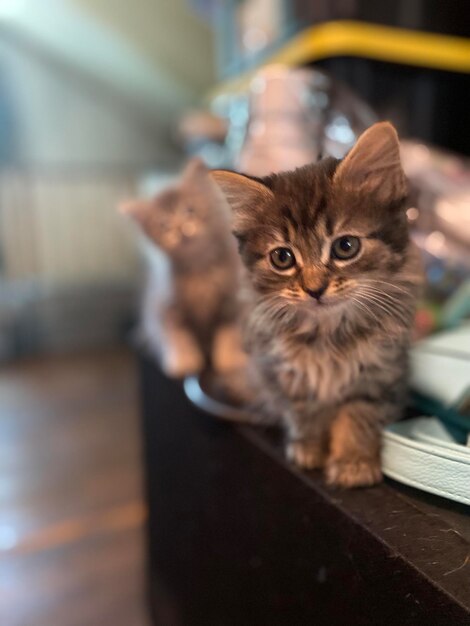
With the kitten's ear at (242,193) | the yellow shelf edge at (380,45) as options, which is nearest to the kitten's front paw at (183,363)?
the kitten's ear at (242,193)

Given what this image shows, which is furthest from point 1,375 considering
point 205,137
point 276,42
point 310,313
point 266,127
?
point 310,313

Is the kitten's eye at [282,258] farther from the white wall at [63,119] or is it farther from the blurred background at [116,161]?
the white wall at [63,119]

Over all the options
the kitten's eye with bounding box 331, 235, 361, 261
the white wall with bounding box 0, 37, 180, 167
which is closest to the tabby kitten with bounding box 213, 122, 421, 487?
the kitten's eye with bounding box 331, 235, 361, 261

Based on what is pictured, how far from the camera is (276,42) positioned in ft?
5.10

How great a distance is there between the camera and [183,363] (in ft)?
3.18

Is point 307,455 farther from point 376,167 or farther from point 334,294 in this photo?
point 376,167

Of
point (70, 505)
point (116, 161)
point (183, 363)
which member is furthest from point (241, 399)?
point (116, 161)

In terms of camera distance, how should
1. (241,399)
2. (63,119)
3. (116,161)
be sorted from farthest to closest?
(116,161), (63,119), (241,399)

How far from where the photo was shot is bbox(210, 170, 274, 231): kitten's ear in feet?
1.84

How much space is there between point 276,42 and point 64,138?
2.05 metres

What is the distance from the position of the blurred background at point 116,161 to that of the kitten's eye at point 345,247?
31cm

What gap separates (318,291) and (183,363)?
19.1 inches

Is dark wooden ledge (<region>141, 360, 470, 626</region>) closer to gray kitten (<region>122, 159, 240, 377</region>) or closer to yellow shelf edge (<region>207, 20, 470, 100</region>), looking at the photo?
gray kitten (<region>122, 159, 240, 377</region>)

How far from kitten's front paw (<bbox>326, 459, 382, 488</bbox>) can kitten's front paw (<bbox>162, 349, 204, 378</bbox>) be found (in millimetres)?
420
